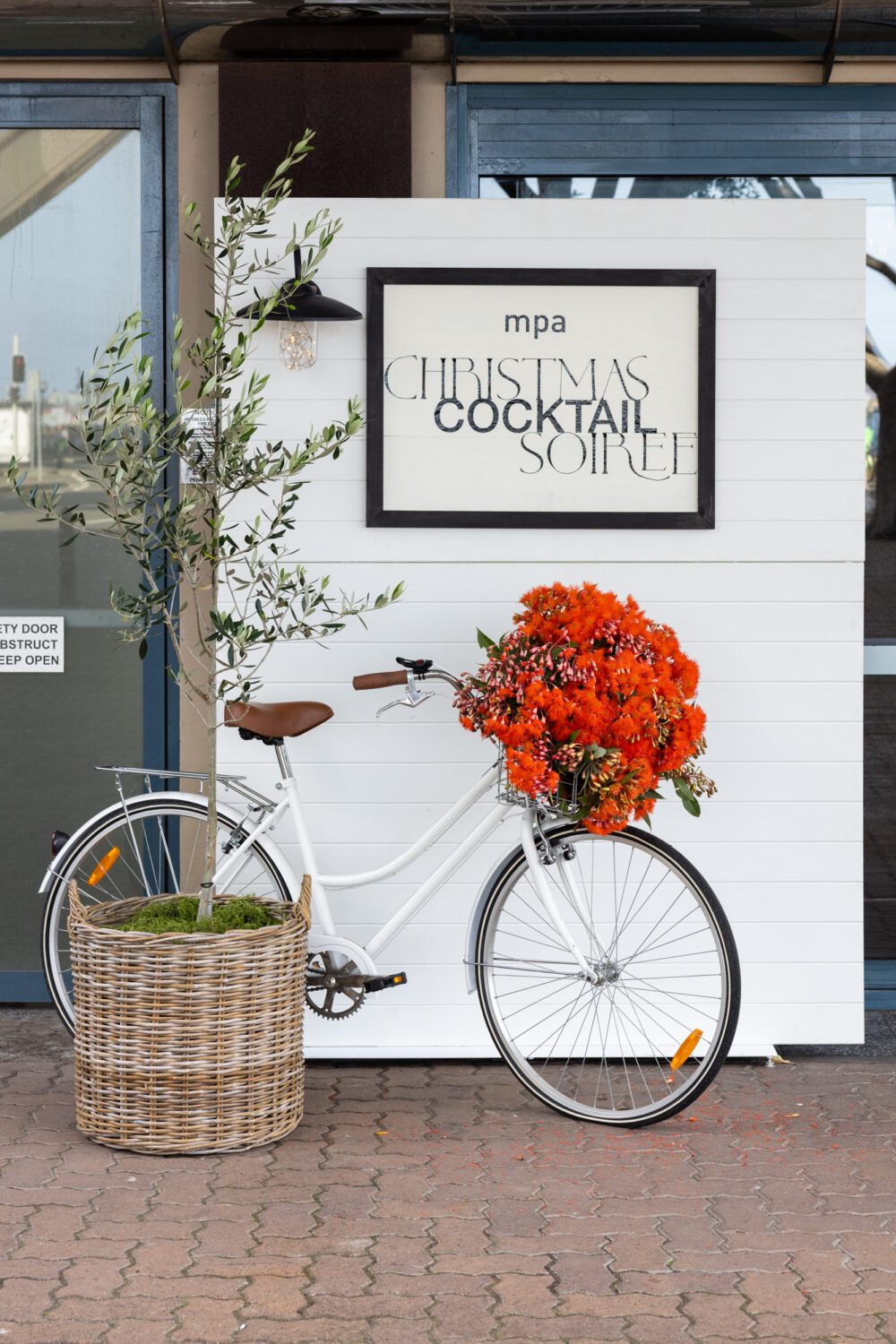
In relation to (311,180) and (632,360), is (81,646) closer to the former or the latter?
(311,180)

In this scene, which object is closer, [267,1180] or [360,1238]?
[360,1238]

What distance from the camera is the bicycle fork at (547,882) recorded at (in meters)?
3.67

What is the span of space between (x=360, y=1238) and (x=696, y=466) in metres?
2.39

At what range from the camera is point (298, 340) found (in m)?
4.11

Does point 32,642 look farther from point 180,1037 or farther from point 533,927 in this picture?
point 533,927

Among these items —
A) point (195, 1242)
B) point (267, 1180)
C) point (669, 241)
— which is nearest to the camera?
point (195, 1242)

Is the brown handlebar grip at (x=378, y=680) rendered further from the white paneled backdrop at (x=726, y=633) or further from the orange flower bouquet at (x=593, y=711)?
the white paneled backdrop at (x=726, y=633)

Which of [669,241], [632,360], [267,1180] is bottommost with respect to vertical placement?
[267,1180]

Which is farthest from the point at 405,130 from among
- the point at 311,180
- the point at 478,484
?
the point at 478,484

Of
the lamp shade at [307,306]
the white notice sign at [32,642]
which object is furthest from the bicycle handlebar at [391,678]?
the white notice sign at [32,642]

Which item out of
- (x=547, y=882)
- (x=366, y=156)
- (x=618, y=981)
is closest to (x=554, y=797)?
(x=547, y=882)

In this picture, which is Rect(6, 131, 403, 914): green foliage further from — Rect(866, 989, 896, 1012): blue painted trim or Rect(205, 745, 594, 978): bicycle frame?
Rect(866, 989, 896, 1012): blue painted trim

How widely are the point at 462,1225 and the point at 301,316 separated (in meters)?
2.49

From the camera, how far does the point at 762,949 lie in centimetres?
416
